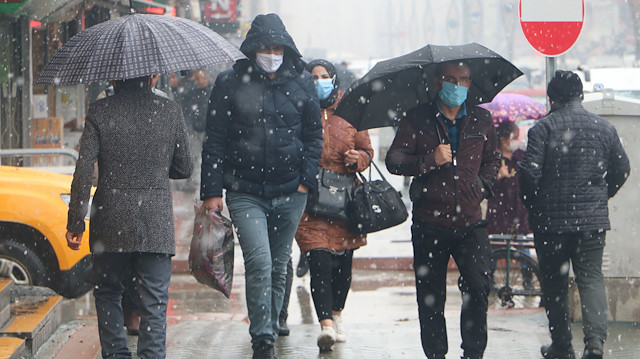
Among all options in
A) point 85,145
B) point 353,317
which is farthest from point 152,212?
point 353,317

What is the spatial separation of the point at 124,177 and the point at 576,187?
2.90 metres

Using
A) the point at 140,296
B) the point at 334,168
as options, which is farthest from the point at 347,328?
the point at 140,296

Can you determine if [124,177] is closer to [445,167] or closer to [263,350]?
[263,350]

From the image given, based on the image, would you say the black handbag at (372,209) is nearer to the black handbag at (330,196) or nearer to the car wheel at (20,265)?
the black handbag at (330,196)

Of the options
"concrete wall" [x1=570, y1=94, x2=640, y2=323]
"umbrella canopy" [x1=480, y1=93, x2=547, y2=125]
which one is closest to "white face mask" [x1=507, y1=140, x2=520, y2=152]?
"umbrella canopy" [x1=480, y1=93, x2=547, y2=125]

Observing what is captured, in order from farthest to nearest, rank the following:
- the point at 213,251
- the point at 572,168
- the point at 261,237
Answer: the point at 572,168 → the point at 261,237 → the point at 213,251

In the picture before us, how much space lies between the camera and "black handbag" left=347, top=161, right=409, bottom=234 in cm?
678

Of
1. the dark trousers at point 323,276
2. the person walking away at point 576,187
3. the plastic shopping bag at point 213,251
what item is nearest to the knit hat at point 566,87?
the person walking away at point 576,187

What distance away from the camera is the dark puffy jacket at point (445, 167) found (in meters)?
5.69

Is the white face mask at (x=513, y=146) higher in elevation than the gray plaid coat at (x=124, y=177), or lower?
lower

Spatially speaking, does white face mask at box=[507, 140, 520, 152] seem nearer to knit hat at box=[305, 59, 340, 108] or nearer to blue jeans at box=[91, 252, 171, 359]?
knit hat at box=[305, 59, 340, 108]

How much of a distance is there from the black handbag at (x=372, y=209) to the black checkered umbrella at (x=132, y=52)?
67.8 inches

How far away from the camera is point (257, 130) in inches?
238

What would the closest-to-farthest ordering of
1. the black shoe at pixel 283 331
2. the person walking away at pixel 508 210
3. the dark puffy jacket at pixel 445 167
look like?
the dark puffy jacket at pixel 445 167, the black shoe at pixel 283 331, the person walking away at pixel 508 210
